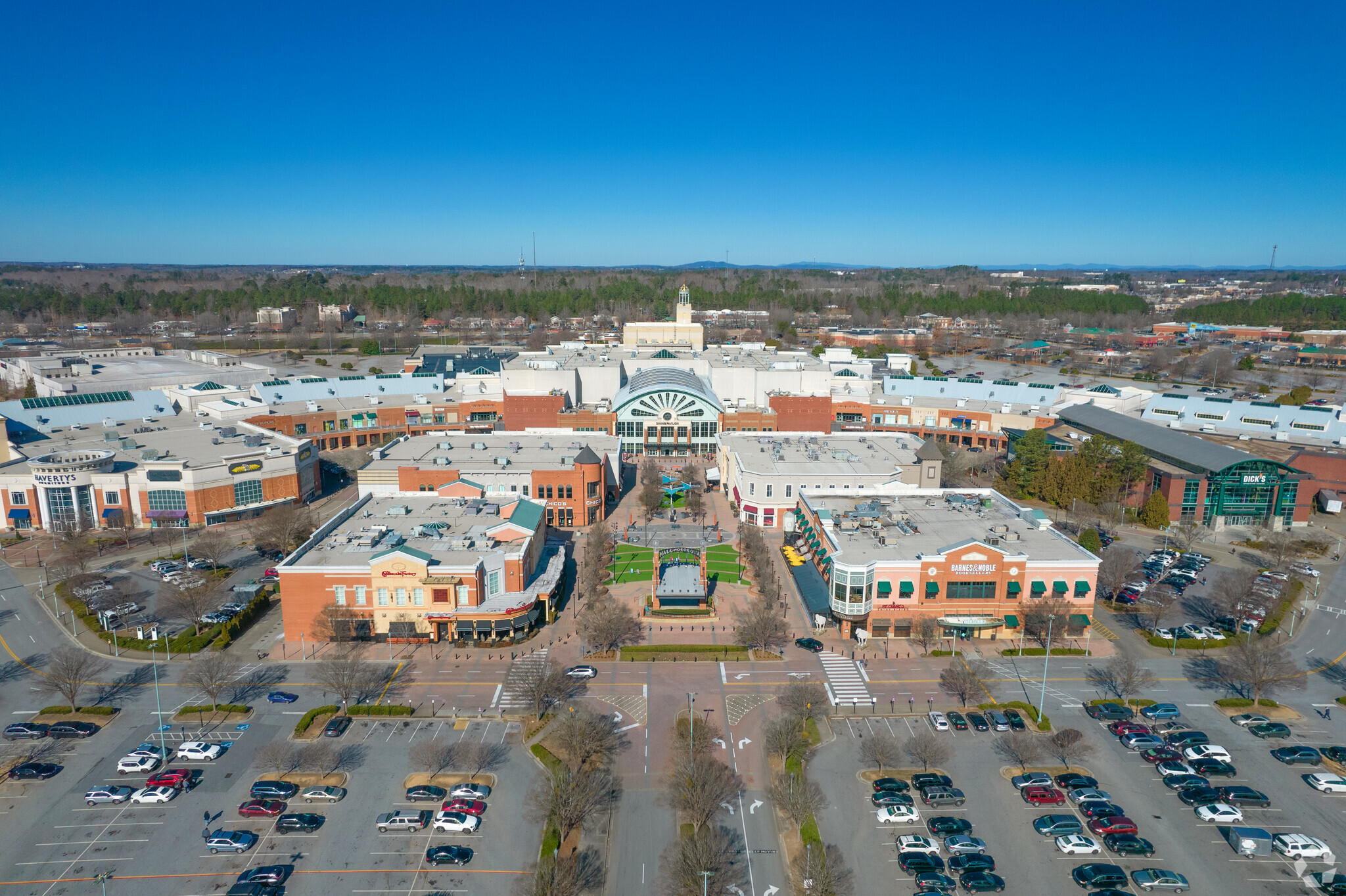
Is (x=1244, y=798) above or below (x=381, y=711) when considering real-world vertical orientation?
below

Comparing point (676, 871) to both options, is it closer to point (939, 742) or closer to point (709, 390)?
point (939, 742)

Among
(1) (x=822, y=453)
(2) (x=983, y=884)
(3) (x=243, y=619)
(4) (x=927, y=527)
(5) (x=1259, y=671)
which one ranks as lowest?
(2) (x=983, y=884)

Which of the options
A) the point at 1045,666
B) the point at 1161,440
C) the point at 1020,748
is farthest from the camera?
the point at 1161,440

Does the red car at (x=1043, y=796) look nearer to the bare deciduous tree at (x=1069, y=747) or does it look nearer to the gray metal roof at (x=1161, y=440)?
the bare deciduous tree at (x=1069, y=747)

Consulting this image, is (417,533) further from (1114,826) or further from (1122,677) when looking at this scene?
(1122,677)

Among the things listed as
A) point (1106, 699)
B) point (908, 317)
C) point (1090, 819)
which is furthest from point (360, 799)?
point (908, 317)

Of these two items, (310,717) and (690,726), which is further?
(310,717)

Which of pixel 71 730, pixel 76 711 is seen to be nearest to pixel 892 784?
pixel 71 730
